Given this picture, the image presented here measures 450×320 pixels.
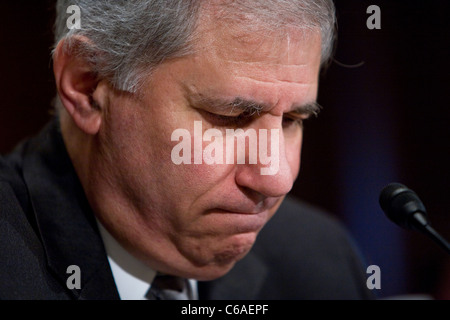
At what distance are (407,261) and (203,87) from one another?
4.36 ft

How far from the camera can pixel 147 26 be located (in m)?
1.07

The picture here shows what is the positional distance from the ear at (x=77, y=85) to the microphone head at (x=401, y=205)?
1.85ft

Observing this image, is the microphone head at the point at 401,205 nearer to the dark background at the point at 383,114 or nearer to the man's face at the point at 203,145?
the man's face at the point at 203,145

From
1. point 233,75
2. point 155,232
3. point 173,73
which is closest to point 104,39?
point 173,73

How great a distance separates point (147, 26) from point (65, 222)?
1.43 feet

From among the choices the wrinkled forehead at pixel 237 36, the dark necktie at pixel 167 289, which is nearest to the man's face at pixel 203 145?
the wrinkled forehead at pixel 237 36

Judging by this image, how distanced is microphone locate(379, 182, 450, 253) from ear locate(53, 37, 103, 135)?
57 centimetres

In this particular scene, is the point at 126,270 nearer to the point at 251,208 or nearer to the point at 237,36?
the point at 251,208

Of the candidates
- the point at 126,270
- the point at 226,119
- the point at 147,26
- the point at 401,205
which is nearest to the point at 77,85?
the point at 147,26

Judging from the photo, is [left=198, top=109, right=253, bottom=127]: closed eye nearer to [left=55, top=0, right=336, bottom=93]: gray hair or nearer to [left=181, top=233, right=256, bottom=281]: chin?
[left=55, top=0, right=336, bottom=93]: gray hair

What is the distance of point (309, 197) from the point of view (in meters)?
2.41

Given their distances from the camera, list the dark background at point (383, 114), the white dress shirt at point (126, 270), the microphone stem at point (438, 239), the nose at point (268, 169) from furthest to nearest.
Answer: the dark background at point (383, 114), the white dress shirt at point (126, 270), the nose at point (268, 169), the microphone stem at point (438, 239)

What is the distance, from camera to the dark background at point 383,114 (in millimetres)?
1844
